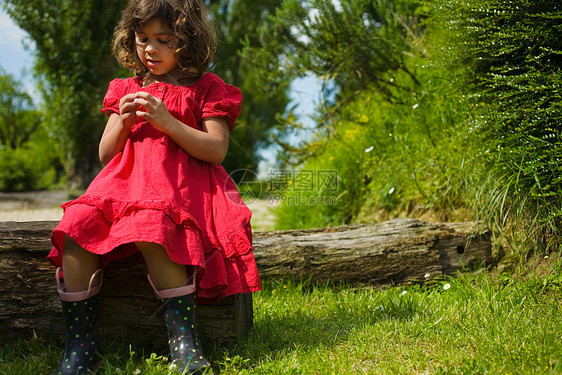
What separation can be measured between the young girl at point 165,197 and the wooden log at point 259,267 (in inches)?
7.3

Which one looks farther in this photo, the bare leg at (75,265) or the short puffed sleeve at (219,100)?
the short puffed sleeve at (219,100)

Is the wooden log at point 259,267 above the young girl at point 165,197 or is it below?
below

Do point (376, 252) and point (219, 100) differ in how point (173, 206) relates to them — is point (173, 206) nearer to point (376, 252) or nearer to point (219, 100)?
point (219, 100)

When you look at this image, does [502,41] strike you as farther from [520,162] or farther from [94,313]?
[94,313]

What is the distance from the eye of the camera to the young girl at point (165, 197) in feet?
5.52

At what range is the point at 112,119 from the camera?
198cm

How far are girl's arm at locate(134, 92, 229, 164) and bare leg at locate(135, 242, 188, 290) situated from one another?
16.9 inches

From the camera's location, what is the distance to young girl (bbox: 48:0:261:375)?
1684mm

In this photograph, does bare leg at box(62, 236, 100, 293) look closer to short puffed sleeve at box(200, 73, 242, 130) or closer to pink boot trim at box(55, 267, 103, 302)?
pink boot trim at box(55, 267, 103, 302)

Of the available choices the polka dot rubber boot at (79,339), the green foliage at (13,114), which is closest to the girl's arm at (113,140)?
the polka dot rubber boot at (79,339)

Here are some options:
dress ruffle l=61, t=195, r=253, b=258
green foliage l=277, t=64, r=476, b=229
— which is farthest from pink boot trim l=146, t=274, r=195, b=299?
green foliage l=277, t=64, r=476, b=229

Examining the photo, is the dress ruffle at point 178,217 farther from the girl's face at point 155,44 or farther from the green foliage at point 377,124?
the green foliage at point 377,124

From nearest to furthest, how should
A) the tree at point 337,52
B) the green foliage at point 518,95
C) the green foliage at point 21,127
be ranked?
the green foliage at point 518,95 < the tree at point 337,52 < the green foliage at point 21,127

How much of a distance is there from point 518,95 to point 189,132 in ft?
6.56
